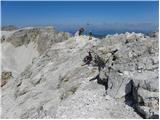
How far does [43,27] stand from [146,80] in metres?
80.0

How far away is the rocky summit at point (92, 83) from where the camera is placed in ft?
71.8

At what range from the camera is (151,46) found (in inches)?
1068

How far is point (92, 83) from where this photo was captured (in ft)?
89.7

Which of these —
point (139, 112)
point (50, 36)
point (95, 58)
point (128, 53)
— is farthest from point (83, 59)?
point (50, 36)

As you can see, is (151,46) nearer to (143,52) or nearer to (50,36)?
(143,52)

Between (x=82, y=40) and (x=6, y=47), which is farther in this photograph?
(x=6, y=47)

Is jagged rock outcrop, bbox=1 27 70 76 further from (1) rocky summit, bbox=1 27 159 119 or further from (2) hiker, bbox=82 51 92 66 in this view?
(2) hiker, bbox=82 51 92 66

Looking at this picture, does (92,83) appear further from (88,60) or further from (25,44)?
(25,44)

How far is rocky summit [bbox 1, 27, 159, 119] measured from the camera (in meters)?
21.9

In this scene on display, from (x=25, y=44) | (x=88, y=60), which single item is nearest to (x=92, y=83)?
(x=88, y=60)

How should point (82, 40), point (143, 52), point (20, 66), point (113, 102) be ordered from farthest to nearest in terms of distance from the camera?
point (20, 66) → point (82, 40) → point (143, 52) → point (113, 102)

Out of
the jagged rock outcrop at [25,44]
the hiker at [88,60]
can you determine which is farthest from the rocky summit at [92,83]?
the jagged rock outcrop at [25,44]

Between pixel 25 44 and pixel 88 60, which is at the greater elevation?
pixel 88 60

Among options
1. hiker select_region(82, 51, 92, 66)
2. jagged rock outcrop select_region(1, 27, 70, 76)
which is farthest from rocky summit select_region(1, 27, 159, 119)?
jagged rock outcrop select_region(1, 27, 70, 76)
